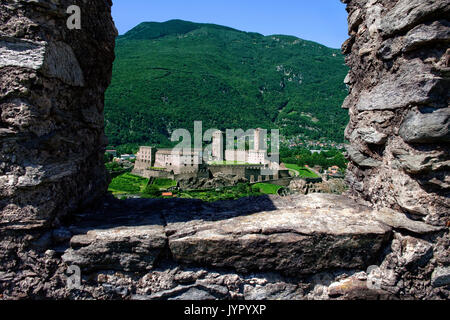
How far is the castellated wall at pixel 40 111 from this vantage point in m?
2.30

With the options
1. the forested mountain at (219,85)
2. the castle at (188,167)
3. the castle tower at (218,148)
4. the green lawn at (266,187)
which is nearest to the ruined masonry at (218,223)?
the green lawn at (266,187)

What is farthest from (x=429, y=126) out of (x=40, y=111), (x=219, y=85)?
(x=219, y=85)

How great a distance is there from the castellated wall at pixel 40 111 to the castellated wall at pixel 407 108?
9.47 feet

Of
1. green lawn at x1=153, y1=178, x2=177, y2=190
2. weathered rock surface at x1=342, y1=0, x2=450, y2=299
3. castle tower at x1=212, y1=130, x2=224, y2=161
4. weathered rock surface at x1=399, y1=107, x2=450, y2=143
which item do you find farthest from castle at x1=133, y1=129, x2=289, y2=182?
weathered rock surface at x1=399, y1=107, x2=450, y2=143

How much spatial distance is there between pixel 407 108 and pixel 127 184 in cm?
3120

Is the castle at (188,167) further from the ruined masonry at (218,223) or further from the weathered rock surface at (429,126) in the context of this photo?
the weathered rock surface at (429,126)

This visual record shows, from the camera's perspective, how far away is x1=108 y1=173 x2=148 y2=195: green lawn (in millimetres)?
27869

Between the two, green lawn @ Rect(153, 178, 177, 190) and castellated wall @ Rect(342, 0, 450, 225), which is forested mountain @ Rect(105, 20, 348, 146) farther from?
castellated wall @ Rect(342, 0, 450, 225)

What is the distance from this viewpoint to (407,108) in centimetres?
262

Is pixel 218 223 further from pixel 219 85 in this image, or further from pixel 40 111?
pixel 219 85

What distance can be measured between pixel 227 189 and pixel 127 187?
32.7 feet

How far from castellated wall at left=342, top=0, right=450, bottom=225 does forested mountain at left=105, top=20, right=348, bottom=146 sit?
6781cm

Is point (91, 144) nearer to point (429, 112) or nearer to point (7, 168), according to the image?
point (7, 168)

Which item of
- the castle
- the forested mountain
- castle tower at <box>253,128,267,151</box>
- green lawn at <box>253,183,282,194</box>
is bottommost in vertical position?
green lawn at <box>253,183,282,194</box>
